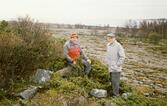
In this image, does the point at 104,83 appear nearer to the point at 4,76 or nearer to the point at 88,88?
the point at 88,88

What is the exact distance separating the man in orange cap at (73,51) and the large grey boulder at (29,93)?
6.79 ft

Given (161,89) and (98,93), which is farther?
(161,89)

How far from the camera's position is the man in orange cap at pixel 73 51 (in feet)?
36.6

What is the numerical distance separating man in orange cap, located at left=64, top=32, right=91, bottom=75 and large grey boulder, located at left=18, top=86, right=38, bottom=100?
2.07 m

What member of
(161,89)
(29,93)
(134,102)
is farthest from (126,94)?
(161,89)

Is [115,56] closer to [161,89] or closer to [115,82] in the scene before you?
[115,82]

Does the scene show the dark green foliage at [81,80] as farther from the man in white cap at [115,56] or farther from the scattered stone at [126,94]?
the man in white cap at [115,56]

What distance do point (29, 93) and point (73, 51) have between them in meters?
2.62

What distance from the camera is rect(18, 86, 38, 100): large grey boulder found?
29.9 feet

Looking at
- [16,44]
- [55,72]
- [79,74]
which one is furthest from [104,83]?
[16,44]

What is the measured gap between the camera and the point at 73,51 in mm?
11312

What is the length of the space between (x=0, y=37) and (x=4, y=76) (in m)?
1.13

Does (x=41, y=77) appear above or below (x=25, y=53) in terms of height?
below

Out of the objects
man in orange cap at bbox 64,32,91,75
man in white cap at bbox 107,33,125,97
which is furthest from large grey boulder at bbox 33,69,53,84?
man in white cap at bbox 107,33,125,97
